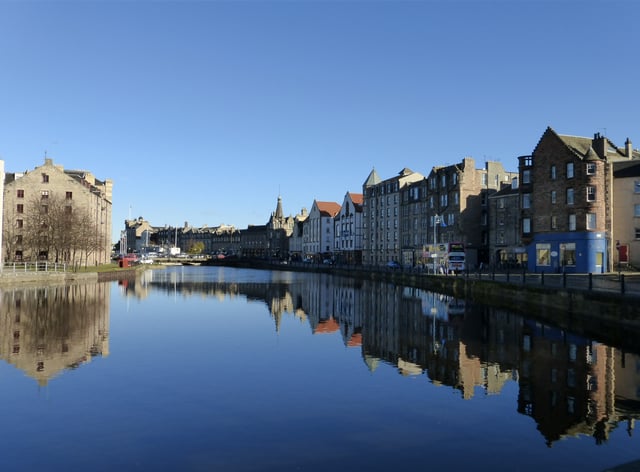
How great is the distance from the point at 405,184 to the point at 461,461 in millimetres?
92691

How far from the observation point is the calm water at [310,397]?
436 inches

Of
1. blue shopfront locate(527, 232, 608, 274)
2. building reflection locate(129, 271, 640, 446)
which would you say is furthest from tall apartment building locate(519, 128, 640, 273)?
building reflection locate(129, 271, 640, 446)

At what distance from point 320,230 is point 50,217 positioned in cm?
7565

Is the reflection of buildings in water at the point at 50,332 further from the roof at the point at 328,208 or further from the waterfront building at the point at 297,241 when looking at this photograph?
the waterfront building at the point at 297,241

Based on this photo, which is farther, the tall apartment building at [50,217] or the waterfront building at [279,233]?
the waterfront building at [279,233]

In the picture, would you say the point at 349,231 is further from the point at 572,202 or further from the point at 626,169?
the point at 626,169

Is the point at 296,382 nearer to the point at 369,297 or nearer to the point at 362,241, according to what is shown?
the point at 369,297

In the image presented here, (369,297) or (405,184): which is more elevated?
(405,184)

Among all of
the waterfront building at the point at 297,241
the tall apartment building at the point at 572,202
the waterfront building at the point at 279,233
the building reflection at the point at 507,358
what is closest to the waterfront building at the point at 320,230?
the waterfront building at the point at 297,241

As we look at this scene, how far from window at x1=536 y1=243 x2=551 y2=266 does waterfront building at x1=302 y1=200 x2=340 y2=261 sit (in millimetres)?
82301

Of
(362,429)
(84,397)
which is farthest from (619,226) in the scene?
(84,397)

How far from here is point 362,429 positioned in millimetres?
12727

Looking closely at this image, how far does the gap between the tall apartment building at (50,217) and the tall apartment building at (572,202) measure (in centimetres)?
6468

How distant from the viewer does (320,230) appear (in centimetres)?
14050
